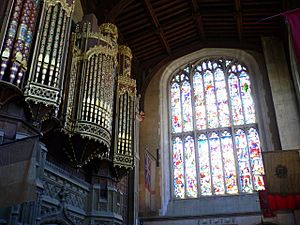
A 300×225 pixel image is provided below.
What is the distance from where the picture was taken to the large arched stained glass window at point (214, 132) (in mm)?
14349

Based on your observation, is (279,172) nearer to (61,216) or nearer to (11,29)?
(61,216)

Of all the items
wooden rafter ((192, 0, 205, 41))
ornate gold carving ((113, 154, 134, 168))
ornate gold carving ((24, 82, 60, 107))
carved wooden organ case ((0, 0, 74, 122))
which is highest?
wooden rafter ((192, 0, 205, 41))

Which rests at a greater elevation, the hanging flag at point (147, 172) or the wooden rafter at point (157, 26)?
the wooden rafter at point (157, 26)

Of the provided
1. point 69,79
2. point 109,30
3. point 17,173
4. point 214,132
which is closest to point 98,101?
point 69,79

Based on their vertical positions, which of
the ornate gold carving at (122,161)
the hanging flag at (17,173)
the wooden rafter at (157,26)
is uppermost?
the wooden rafter at (157,26)

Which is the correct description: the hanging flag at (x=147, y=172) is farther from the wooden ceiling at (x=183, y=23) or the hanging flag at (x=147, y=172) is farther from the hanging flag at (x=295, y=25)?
the hanging flag at (x=295, y=25)

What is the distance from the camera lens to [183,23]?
622 inches

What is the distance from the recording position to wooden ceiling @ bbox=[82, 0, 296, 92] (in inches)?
549

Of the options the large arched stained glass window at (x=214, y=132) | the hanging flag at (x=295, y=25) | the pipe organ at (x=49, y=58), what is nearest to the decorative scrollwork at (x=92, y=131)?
the pipe organ at (x=49, y=58)

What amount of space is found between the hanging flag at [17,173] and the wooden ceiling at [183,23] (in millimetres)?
8746

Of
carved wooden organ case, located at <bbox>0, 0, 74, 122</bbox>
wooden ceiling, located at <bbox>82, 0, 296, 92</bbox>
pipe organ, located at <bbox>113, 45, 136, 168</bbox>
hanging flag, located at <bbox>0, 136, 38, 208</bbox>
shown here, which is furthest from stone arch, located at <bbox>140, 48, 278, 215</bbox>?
hanging flag, located at <bbox>0, 136, 38, 208</bbox>

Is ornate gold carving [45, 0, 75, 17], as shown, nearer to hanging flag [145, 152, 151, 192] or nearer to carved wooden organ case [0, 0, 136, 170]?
carved wooden organ case [0, 0, 136, 170]

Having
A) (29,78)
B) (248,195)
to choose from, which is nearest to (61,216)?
(29,78)

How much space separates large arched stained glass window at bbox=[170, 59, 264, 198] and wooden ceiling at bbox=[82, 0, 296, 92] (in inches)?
47.8
